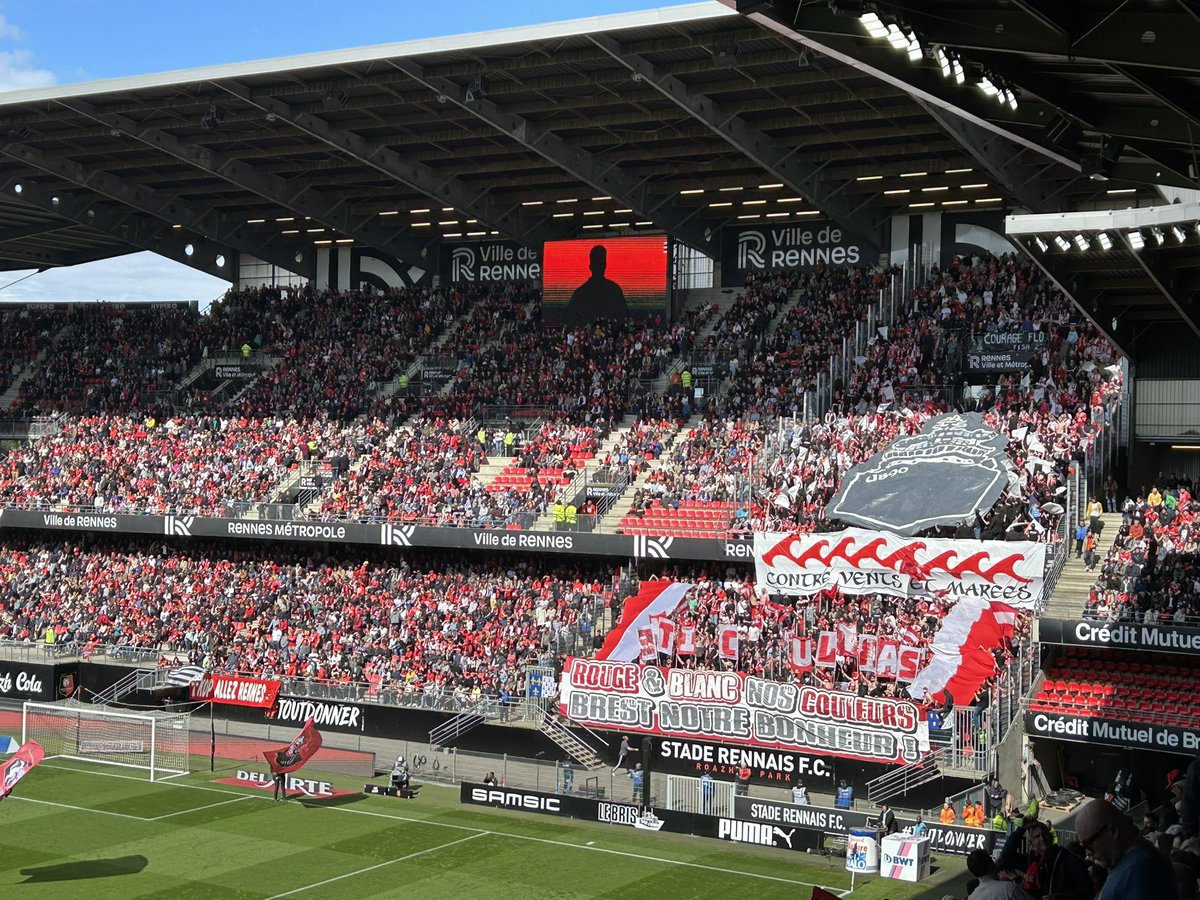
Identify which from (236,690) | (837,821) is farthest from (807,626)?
(236,690)

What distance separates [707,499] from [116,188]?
26.9 metres

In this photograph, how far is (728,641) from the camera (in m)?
33.1

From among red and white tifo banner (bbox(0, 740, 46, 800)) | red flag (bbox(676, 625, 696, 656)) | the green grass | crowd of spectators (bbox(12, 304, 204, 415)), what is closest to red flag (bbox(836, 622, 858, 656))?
red flag (bbox(676, 625, 696, 656))

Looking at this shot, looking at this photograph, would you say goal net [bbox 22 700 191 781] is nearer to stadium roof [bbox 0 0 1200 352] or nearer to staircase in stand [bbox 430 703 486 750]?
staircase in stand [bbox 430 703 486 750]

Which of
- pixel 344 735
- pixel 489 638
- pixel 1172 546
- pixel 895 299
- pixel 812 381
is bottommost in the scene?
pixel 344 735

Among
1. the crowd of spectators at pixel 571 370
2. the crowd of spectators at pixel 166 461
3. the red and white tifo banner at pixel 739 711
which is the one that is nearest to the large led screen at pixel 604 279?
the crowd of spectators at pixel 571 370

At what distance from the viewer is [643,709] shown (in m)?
32.2

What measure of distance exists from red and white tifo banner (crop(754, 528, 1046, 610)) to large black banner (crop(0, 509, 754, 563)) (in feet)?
6.62

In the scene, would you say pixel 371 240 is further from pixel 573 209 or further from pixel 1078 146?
pixel 1078 146

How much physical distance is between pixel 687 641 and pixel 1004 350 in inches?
489

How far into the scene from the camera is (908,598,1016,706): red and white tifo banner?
29906mm

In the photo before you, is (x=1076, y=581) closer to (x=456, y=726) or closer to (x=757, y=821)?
(x=757, y=821)

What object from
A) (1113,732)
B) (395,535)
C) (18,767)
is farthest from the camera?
(395,535)

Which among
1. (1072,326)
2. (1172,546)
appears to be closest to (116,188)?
(1072,326)
